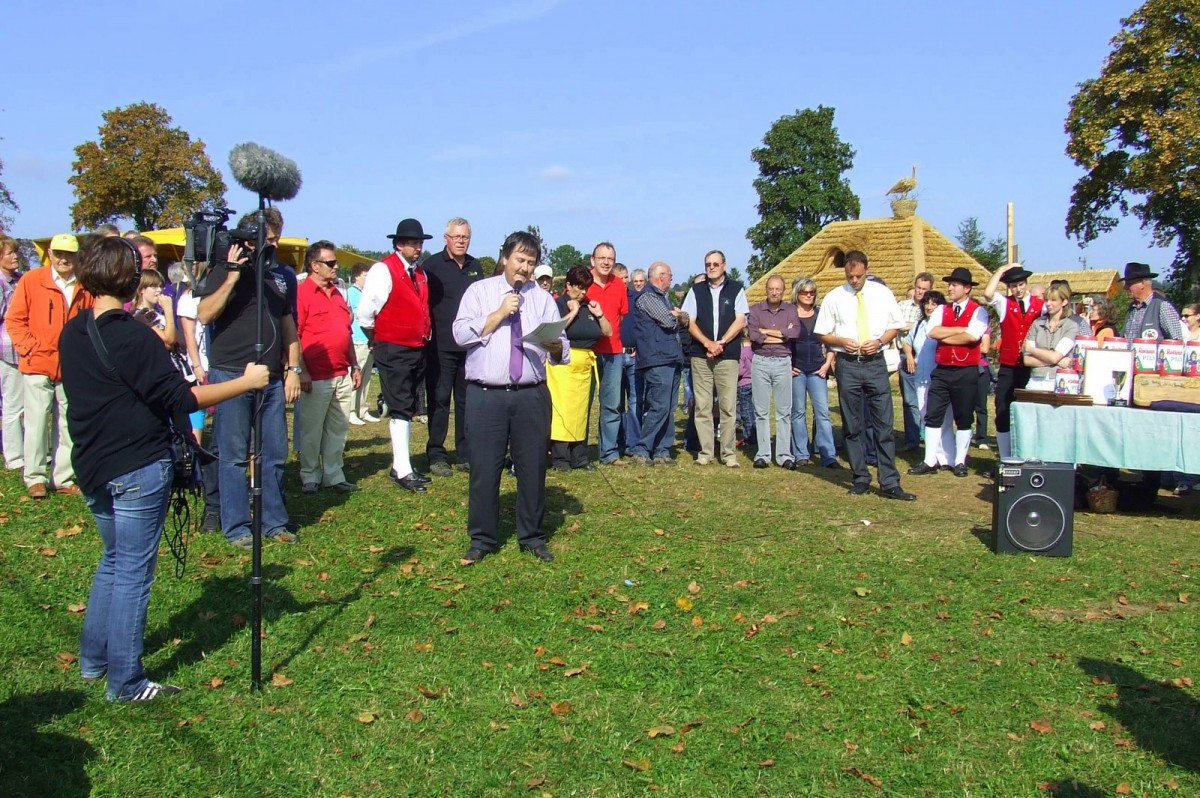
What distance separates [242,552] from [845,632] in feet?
13.9

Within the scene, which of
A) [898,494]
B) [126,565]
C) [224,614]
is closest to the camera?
[126,565]

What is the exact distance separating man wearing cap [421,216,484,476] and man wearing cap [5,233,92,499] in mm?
3243

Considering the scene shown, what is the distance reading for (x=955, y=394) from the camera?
1127cm

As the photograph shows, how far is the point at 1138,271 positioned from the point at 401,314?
8.11 m

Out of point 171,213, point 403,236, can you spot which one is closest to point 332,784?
point 403,236

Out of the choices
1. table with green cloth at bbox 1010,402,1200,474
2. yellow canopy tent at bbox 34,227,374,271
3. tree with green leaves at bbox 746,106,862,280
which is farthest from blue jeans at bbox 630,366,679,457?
tree with green leaves at bbox 746,106,862,280

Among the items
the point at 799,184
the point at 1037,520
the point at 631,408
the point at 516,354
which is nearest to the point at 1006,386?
the point at 1037,520

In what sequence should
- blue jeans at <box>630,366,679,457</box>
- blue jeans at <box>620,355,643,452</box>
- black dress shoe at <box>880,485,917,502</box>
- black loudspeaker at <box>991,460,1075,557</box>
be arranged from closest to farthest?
black loudspeaker at <box>991,460,1075,557</box>
black dress shoe at <box>880,485,917,502</box>
blue jeans at <box>630,366,679,457</box>
blue jeans at <box>620,355,643,452</box>

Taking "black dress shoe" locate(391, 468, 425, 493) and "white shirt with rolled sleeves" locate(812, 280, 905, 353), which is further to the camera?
"white shirt with rolled sleeves" locate(812, 280, 905, 353)

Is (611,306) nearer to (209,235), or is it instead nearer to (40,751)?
(209,235)

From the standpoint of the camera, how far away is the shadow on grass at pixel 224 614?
214 inches

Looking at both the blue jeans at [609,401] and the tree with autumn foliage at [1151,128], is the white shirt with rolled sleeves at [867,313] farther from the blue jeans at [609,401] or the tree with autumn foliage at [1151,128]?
the tree with autumn foliage at [1151,128]

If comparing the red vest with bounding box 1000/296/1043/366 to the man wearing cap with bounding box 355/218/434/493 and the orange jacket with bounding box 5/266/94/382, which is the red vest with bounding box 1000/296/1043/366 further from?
the orange jacket with bounding box 5/266/94/382

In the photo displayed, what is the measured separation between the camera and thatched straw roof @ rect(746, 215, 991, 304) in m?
24.7
